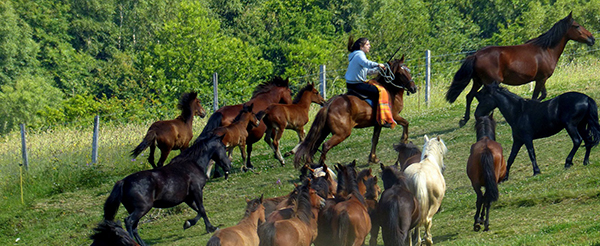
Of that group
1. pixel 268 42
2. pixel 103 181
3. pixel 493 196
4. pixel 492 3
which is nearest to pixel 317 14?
pixel 268 42

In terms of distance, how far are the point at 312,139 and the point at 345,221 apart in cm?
601

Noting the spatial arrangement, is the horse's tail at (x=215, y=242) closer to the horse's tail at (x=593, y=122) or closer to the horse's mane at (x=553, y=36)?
the horse's tail at (x=593, y=122)

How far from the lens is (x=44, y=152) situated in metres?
20.7

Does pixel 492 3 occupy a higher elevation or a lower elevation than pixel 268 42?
higher

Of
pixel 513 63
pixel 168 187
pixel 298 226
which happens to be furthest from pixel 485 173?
pixel 513 63

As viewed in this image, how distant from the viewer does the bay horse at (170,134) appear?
17.1 m

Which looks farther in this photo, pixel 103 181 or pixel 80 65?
pixel 80 65

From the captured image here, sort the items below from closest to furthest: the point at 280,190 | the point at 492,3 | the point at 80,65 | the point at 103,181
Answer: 1. the point at 280,190
2. the point at 103,181
3. the point at 492,3
4. the point at 80,65

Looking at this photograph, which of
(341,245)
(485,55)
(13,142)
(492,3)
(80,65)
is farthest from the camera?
(80,65)

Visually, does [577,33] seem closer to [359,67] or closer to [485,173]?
[359,67]

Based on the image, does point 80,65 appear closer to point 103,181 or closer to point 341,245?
point 103,181

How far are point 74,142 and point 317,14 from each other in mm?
35120

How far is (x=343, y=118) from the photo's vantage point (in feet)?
47.4

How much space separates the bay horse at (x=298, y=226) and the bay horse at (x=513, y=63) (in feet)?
28.7
